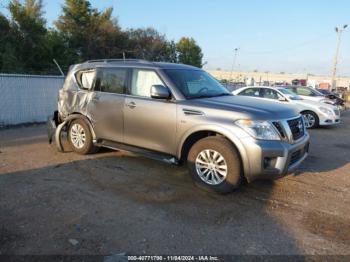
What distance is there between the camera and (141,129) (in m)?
Answer: 5.84

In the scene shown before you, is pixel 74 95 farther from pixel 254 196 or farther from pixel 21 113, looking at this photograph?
pixel 21 113

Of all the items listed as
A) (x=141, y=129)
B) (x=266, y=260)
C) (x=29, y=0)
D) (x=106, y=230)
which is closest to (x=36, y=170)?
(x=141, y=129)

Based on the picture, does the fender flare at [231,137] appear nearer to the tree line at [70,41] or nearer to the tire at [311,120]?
the tire at [311,120]

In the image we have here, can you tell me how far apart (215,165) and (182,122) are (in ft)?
2.75

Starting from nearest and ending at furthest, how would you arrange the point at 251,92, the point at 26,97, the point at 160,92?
1. the point at 160,92
2. the point at 26,97
3. the point at 251,92

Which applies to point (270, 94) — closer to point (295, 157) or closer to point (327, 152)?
point (327, 152)

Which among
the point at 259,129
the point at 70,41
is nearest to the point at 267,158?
the point at 259,129

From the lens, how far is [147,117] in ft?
18.8

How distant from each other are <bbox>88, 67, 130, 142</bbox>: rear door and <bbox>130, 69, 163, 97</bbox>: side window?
201mm

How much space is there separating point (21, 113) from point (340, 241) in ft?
33.8

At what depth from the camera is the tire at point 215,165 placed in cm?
485

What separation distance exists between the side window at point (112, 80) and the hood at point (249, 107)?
1.52 metres

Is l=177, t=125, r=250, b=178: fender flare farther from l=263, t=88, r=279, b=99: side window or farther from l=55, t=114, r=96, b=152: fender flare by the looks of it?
l=263, t=88, r=279, b=99: side window

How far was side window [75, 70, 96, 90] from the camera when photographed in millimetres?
6854
